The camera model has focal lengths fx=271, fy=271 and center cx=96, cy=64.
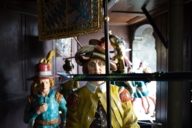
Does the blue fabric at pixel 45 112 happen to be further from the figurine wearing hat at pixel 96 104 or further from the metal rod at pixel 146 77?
the metal rod at pixel 146 77

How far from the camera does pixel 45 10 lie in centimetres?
114

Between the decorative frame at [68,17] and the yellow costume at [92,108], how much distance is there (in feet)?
1.05

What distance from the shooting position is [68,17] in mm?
903

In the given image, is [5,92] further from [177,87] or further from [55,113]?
[177,87]

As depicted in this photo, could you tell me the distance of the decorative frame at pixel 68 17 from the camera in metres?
0.70

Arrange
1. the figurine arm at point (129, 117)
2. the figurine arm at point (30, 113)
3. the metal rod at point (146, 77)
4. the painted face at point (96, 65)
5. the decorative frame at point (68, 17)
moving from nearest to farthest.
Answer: the metal rod at point (146, 77) → the decorative frame at point (68, 17) → the figurine arm at point (129, 117) → the painted face at point (96, 65) → the figurine arm at point (30, 113)

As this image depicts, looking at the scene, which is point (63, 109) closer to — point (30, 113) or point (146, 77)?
point (30, 113)

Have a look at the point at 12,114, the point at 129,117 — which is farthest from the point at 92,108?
the point at 12,114

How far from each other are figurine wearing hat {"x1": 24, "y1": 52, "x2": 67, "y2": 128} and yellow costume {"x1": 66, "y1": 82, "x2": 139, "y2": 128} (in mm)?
269

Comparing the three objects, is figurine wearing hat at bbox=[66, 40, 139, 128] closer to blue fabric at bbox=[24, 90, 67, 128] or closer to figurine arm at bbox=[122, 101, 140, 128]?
figurine arm at bbox=[122, 101, 140, 128]

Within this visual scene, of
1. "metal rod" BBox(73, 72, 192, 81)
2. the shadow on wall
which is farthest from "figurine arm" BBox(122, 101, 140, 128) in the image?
the shadow on wall

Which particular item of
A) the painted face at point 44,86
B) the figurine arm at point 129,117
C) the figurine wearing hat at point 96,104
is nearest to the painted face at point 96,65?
the figurine wearing hat at point 96,104

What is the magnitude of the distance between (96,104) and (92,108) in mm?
26

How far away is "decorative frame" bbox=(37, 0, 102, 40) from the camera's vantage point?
27.6 inches
